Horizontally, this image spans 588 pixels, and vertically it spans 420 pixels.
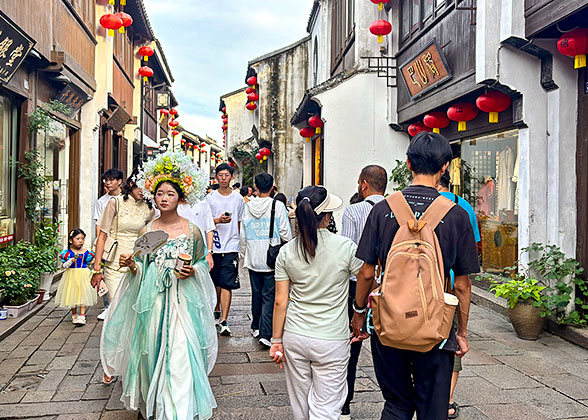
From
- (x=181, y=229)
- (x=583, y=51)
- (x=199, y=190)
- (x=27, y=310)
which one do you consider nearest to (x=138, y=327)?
(x=181, y=229)

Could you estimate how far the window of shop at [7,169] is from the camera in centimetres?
857

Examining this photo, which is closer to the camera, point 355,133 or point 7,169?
point 7,169

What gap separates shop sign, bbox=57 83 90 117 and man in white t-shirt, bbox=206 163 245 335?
515 centimetres

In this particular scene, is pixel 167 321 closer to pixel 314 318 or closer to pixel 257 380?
pixel 314 318

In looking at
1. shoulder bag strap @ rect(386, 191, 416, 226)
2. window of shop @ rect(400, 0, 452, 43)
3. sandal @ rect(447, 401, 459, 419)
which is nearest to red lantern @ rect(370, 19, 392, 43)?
window of shop @ rect(400, 0, 452, 43)

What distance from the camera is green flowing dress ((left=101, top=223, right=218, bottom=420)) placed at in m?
4.00

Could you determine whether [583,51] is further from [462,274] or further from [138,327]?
[138,327]

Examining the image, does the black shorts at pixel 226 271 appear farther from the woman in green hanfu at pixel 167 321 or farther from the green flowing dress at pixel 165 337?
the green flowing dress at pixel 165 337

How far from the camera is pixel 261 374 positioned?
217 inches

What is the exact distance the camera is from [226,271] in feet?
23.6

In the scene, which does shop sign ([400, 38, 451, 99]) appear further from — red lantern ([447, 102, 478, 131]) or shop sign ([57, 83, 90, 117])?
shop sign ([57, 83, 90, 117])

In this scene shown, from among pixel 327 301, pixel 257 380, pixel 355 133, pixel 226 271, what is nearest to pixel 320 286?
pixel 327 301

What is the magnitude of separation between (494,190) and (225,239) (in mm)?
4424

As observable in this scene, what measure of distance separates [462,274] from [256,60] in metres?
24.1
